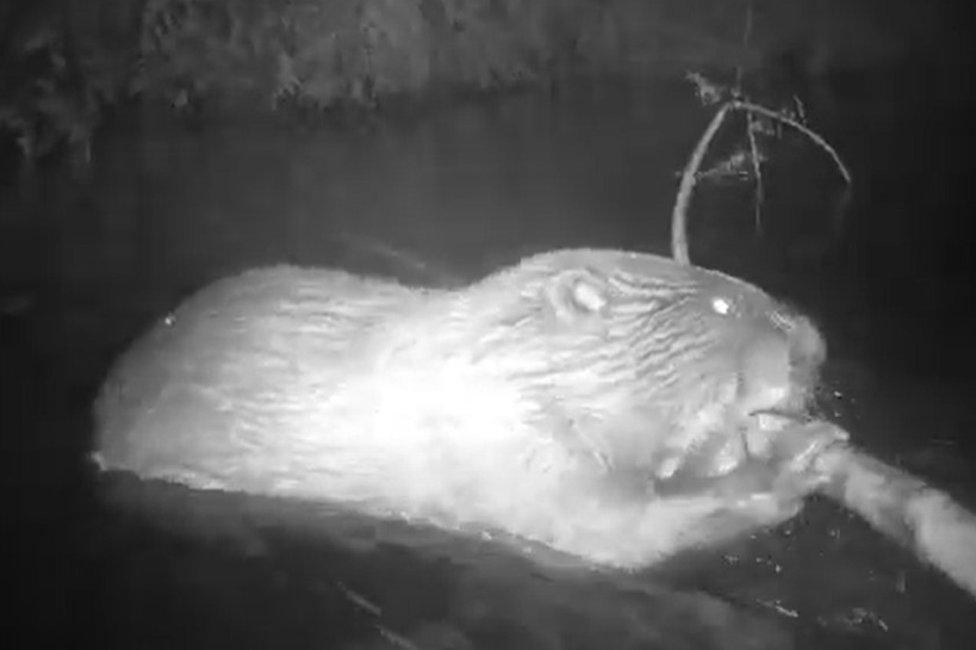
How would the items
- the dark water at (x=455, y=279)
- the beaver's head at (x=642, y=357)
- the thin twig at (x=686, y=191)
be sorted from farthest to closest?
the thin twig at (x=686, y=191)
the beaver's head at (x=642, y=357)
the dark water at (x=455, y=279)

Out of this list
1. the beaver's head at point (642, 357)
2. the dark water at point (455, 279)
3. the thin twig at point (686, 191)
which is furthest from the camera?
the thin twig at point (686, 191)

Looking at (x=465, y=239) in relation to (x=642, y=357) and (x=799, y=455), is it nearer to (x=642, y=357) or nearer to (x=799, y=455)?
(x=642, y=357)

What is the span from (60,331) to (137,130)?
251mm

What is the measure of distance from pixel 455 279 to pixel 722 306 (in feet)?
1.02

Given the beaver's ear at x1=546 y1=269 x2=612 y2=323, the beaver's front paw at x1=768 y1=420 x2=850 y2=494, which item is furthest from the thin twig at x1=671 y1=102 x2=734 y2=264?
the beaver's front paw at x1=768 y1=420 x2=850 y2=494

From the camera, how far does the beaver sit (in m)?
1.40

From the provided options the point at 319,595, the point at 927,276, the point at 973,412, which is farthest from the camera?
the point at 927,276

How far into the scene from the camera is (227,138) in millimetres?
1503

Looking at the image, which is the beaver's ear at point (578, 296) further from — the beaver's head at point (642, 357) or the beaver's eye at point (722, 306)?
the beaver's eye at point (722, 306)

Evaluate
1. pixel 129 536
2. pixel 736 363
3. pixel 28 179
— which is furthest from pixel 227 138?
pixel 736 363

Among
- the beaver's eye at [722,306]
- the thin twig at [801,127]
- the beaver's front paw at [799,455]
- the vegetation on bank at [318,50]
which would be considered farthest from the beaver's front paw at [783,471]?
the vegetation on bank at [318,50]

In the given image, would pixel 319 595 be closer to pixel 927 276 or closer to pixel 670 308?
pixel 670 308

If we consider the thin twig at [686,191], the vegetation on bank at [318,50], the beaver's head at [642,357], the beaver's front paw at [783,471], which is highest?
the vegetation on bank at [318,50]

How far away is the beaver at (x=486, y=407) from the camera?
4.59ft
